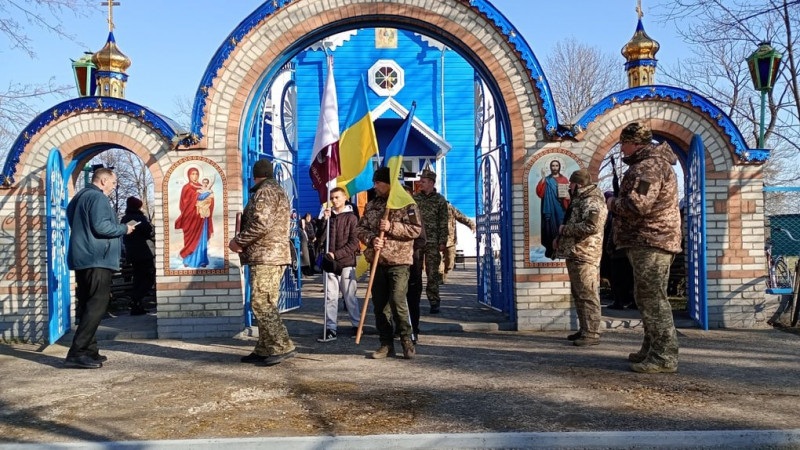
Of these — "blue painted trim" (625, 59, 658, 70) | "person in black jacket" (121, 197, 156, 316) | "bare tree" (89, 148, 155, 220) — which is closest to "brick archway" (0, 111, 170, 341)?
"person in black jacket" (121, 197, 156, 316)

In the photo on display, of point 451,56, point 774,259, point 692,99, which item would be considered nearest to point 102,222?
point 692,99

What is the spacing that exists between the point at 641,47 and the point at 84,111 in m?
7.54

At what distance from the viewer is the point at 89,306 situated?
683 centimetres

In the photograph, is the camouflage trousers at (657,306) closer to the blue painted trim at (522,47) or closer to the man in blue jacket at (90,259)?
the blue painted trim at (522,47)

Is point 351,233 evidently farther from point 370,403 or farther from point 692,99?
point 692,99

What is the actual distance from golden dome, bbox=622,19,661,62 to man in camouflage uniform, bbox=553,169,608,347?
10.5 feet

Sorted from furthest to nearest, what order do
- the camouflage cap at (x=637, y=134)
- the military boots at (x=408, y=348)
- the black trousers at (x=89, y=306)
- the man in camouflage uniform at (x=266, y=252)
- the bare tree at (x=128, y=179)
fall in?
the bare tree at (x=128, y=179), the military boots at (x=408, y=348), the black trousers at (x=89, y=306), the man in camouflage uniform at (x=266, y=252), the camouflage cap at (x=637, y=134)

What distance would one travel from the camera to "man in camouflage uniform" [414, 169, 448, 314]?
9.73 m

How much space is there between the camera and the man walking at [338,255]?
26.4 feet

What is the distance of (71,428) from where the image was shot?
189 inches

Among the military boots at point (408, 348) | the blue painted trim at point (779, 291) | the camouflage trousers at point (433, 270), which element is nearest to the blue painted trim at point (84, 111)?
the camouflage trousers at point (433, 270)

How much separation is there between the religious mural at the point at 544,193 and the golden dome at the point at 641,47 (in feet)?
7.02

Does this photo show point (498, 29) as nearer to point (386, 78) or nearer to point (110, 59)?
point (110, 59)

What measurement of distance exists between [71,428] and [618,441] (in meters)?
3.69
